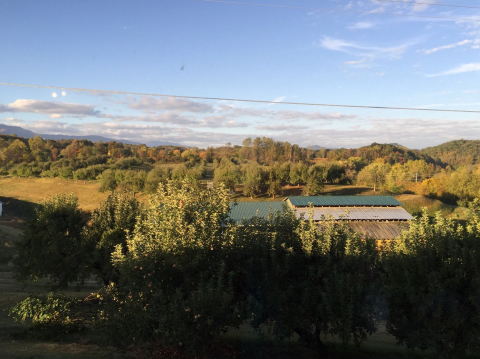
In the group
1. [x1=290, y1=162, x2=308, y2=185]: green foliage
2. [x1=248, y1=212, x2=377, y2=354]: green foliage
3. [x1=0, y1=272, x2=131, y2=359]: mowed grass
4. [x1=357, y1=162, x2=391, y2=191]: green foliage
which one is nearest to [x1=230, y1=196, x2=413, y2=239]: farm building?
[x1=0, y1=272, x2=131, y2=359]: mowed grass

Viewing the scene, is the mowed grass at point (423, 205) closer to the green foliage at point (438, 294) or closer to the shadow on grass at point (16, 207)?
the green foliage at point (438, 294)

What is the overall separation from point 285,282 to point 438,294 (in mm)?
4791

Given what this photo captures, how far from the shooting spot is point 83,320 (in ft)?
53.6

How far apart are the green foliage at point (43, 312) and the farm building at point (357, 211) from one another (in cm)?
2496

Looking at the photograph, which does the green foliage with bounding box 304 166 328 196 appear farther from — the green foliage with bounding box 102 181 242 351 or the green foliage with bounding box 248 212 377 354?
the green foliage with bounding box 102 181 242 351

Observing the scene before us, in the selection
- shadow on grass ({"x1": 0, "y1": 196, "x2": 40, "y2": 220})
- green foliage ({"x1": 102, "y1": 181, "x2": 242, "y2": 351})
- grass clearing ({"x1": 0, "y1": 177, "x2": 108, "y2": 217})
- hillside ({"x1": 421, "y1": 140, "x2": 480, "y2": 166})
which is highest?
hillside ({"x1": 421, "y1": 140, "x2": 480, "y2": 166})

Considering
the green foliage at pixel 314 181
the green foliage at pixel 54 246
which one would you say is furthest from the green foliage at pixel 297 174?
the green foliage at pixel 54 246

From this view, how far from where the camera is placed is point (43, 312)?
50.3 ft

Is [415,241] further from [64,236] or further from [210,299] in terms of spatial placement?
[64,236]

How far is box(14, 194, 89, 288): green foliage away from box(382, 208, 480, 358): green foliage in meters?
16.9

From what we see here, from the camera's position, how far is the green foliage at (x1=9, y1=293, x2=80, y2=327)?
15086mm

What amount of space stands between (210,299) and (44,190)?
291ft

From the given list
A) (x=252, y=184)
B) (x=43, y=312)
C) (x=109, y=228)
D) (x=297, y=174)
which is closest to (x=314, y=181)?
(x=297, y=174)

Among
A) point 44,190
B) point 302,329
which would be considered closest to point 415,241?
point 302,329
